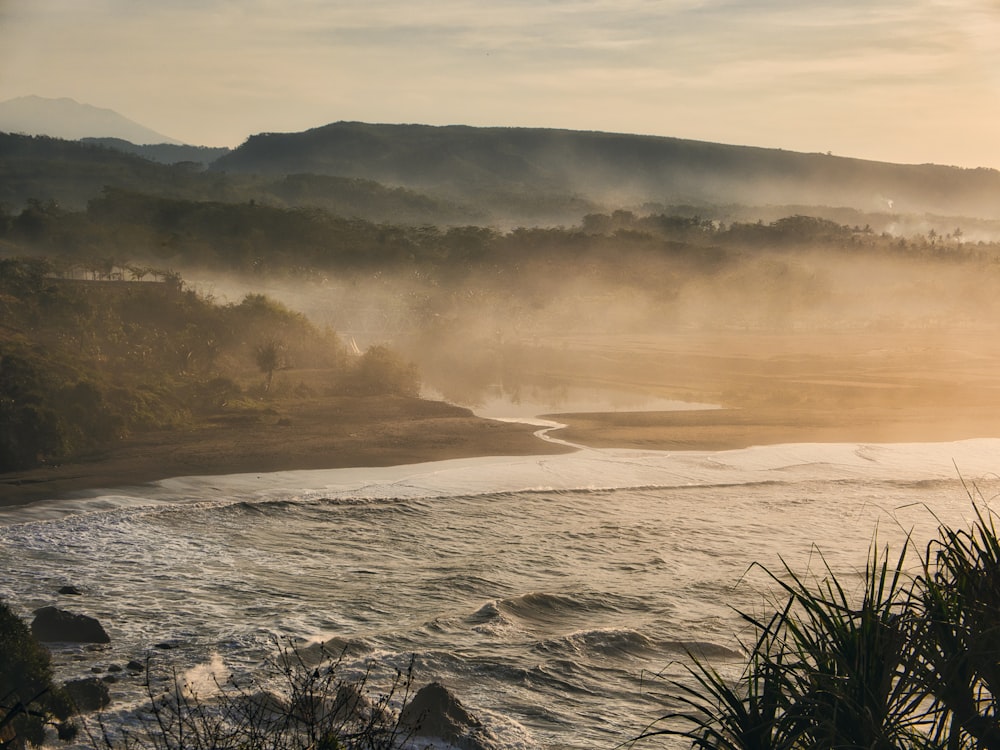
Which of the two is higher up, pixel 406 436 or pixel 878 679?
pixel 878 679

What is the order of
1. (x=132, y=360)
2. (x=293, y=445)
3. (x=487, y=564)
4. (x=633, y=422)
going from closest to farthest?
(x=487, y=564), (x=293, y=445), (x=633, y=422), (x=132, y=360)

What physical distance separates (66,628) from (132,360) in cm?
2420

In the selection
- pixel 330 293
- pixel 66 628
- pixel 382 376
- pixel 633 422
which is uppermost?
pixel 330 293

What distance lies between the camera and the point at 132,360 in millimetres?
37250

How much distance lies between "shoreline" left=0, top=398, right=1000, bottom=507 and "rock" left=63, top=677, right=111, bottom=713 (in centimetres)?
1017

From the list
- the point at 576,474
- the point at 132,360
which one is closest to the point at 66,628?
the point at 576,474

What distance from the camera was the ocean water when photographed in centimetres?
1395

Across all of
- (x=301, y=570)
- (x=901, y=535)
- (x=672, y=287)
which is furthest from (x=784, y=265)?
(x=301, y=570)

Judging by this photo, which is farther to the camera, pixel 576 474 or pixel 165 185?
pixel 165 185

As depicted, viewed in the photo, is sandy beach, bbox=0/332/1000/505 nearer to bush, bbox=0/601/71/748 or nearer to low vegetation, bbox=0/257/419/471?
low vegetation, bbox=0/257/419/471

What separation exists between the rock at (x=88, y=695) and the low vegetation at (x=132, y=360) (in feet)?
45.3

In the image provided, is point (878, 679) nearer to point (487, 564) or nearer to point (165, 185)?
point (487, 564)

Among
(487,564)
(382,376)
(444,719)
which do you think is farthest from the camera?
(382,376)

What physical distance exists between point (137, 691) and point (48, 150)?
446 ft
